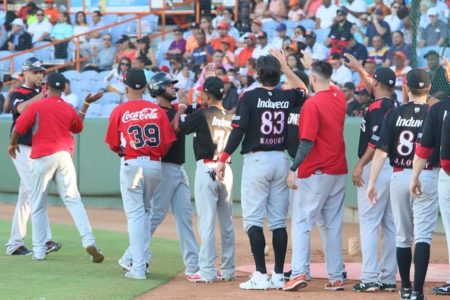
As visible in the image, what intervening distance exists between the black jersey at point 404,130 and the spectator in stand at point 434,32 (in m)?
5.37

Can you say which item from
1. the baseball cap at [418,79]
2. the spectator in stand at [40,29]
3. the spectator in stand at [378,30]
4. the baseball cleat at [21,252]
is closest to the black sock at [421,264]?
the baseball cap at [418,79]

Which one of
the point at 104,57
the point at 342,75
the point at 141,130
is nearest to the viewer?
the point at 141,130

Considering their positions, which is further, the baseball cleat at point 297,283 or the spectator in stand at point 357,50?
the spectator in stand at point 357,50

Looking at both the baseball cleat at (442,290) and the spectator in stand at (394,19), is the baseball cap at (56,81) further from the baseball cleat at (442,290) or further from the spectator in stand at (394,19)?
the spectator in stand at (394,19)

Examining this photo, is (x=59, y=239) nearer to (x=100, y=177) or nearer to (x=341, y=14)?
(x=100, y=177)

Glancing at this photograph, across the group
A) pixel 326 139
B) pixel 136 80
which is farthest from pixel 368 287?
pixel 136 80

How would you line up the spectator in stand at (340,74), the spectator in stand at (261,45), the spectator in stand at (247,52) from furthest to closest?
the spectator in stand at (247,52) → the spectator in stand at (261,45) → the spectator in stand at (340,74)

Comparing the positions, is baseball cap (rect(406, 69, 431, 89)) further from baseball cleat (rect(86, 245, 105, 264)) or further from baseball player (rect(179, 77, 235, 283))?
baseball cleat (rect(86, 245, 105, 264))

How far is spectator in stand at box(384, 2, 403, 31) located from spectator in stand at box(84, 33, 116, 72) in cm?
639

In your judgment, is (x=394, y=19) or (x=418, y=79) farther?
(x=394, y=19)

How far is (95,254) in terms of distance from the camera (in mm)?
10422

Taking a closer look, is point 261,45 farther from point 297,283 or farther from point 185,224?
point 297,283

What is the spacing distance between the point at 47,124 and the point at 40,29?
13755mm

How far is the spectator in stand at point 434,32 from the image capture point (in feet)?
44.4
